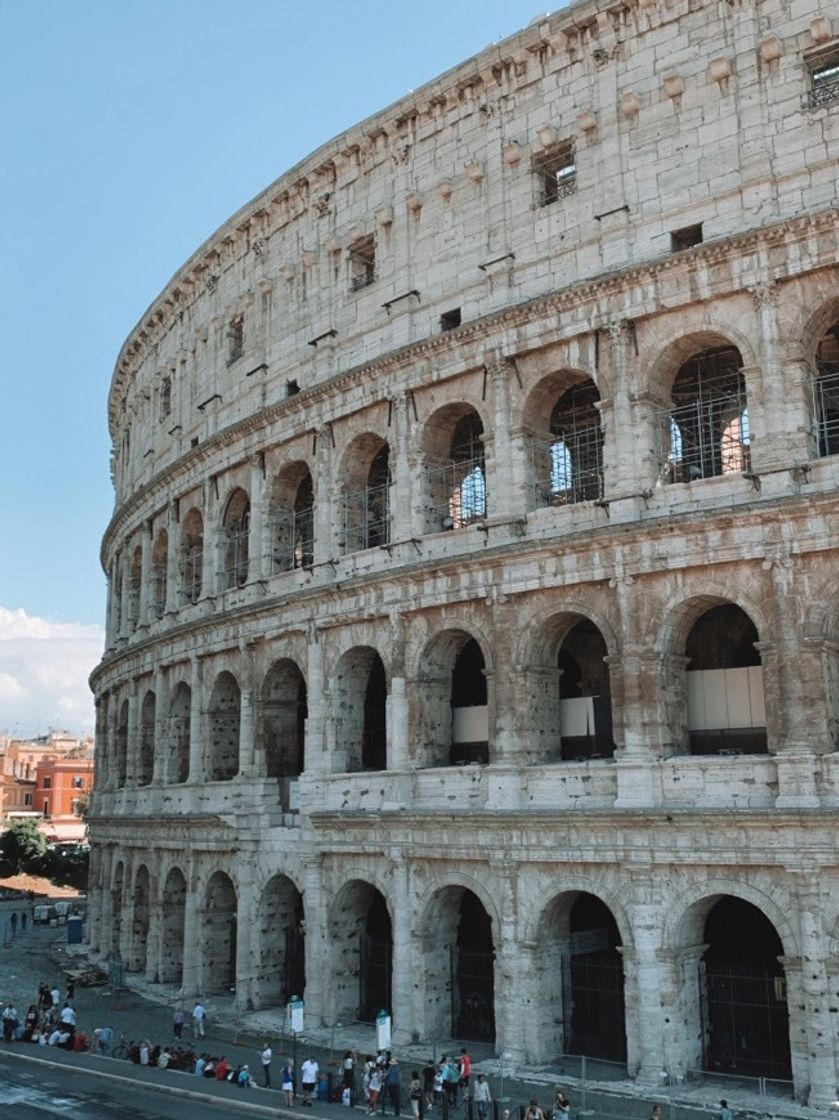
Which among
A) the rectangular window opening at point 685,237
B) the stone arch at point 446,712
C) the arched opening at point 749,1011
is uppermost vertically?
the rectangular window opening at point 685,237

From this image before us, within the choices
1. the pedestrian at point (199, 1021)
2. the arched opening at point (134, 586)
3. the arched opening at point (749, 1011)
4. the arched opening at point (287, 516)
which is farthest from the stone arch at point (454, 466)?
the arched opening at point (134, 586)

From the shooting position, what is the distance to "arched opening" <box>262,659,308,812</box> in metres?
31.3

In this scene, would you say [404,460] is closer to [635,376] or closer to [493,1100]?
[635,376]

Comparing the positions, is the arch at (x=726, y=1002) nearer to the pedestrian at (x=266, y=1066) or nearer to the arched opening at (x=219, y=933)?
the pedestrian at (x=266, y=1066)

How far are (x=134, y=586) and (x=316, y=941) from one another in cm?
1908

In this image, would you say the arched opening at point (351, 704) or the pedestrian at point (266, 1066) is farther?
the arched opening at point (351, 704)

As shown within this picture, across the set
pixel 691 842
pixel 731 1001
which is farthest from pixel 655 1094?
pixel 691 842

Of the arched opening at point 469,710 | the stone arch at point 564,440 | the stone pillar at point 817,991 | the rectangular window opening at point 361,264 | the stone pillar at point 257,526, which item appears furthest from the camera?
the stone pillar at point 257,526

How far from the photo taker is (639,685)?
22.7 m

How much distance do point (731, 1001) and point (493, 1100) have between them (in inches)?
190

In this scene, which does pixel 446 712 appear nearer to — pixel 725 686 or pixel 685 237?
pixel 725 686

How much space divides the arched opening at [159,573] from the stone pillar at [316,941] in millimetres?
13902

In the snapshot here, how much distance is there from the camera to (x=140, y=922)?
Result: 3741cm

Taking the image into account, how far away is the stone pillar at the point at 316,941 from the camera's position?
1080 inches
